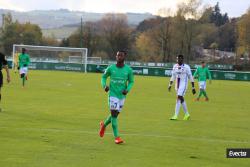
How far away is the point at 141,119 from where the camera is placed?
18.3m

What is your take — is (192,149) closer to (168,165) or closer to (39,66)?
(168,165)

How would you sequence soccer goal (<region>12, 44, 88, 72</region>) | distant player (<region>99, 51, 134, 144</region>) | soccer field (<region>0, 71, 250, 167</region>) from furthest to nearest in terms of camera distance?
soccer goal (<region>12, 44, 88, 72</region>)
distant player (<region>99, 51, 134, 144</region>)
soccer field (<region>0, 71, 250, 167</region>)

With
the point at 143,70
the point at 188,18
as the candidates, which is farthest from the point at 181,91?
the point at 188,18

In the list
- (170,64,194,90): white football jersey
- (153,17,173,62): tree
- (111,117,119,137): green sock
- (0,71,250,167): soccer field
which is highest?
(153,17,173,62): tree

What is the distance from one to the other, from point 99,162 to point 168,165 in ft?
4.11

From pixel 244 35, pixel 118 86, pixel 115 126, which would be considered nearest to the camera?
pixel 115 126

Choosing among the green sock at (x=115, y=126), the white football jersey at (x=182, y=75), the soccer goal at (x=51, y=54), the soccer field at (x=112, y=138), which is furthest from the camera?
the soccer goal at (x=51, y=54)

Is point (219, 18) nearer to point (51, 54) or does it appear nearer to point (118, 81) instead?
point (51, 54)

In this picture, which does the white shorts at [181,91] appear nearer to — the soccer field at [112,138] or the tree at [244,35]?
the soccer field at [112,138]

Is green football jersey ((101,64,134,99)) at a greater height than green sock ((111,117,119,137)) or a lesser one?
greater

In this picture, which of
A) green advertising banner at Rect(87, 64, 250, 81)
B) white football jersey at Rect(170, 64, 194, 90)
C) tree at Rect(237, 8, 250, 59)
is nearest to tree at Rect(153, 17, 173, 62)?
tree at Rect(237, 8, 250, 59)

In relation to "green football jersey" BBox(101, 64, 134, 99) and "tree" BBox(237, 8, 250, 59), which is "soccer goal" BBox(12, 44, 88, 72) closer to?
"tree" BBox(237, 8, 250, 59)

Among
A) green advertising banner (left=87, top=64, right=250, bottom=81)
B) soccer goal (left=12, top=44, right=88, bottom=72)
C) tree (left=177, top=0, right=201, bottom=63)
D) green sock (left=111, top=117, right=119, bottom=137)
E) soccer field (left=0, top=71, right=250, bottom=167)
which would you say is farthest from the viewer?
tree (left=177, top=0, right=201, bottom=63)

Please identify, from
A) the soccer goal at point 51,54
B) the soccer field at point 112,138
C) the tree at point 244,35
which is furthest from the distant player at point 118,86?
the tree at point 244,35
